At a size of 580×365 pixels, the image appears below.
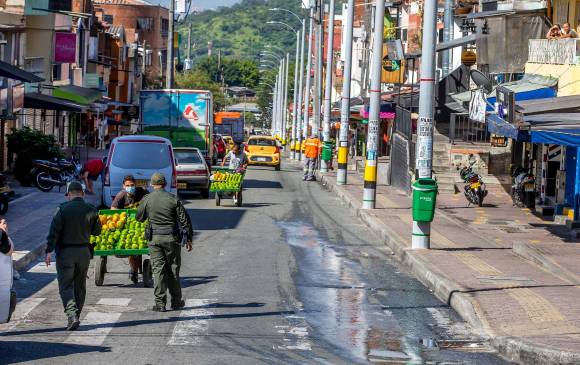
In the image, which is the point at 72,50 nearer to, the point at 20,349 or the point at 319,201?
the point at 319,201

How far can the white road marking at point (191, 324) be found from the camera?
12.9 meters

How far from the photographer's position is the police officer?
49.3 ft

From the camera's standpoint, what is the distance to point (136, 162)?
2814cm

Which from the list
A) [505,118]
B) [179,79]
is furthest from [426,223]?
[179,79]

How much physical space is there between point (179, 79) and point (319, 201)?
347ft

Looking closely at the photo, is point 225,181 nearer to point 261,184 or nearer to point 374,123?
point 374,123

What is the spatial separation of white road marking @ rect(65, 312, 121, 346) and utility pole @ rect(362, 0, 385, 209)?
18.4 m

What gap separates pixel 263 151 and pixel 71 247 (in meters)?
46.9

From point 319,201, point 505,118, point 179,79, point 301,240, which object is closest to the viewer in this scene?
point 301,240

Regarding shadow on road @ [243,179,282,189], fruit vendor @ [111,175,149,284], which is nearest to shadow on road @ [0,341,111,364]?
fruit vendor @ [111,175,149,284]

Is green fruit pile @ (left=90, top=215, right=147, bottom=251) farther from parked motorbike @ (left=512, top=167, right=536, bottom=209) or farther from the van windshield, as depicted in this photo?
parked motorbike @ (left=512, top=167, right=536, bottom=209)

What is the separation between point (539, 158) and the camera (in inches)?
1457

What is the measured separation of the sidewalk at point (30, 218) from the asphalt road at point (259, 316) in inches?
41.3

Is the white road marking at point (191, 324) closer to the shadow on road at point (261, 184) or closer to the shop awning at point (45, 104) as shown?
the shop awning at point (45, 104)
